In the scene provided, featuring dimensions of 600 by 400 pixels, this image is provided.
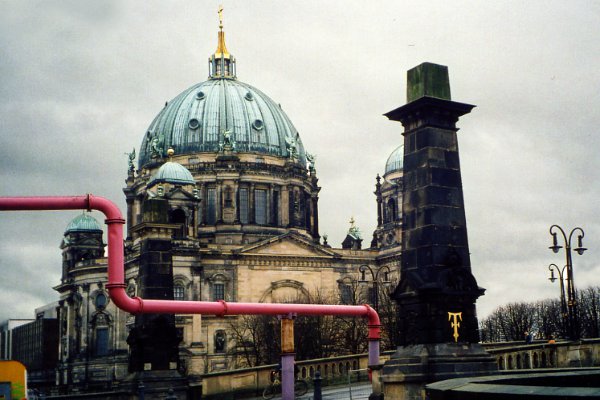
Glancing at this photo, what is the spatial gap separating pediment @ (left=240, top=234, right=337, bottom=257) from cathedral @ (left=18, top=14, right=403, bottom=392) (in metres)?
0.10

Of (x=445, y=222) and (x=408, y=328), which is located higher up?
(x=445, y=222)

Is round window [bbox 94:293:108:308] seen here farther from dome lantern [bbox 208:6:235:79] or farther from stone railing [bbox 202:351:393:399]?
stone railing [bbox 202:351:393:399]

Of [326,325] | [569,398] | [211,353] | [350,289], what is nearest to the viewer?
[569,398]

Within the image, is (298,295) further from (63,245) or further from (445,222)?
(445,222)

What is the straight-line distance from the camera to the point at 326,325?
76.4m

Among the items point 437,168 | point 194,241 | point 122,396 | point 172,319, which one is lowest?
point 122,396

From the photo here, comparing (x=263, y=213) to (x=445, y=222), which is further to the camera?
(x=263, y=213)

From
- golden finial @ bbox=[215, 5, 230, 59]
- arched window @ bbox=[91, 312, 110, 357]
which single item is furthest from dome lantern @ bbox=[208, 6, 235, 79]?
arched window @ bbox=[91, 312, 110, 357]

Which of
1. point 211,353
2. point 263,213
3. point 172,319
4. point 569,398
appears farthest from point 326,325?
point 569,398

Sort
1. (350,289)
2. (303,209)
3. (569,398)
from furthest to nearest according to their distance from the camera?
(303,209) < (350,289) < (569,398)

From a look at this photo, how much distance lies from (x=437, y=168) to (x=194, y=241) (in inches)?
2573

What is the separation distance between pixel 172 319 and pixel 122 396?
12.4 feet

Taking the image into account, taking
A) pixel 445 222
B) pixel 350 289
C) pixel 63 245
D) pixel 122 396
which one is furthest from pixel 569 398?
pixel 63 245

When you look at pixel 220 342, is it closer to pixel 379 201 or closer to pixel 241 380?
pixel 379 201
